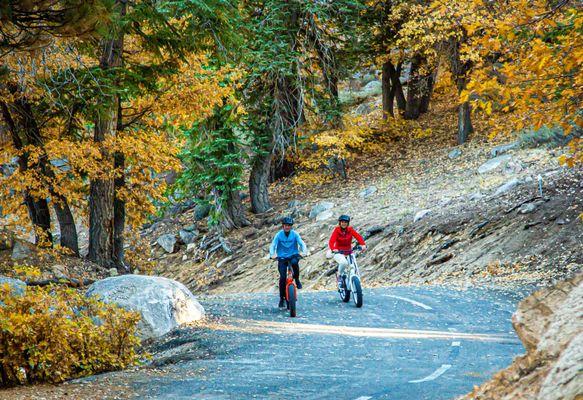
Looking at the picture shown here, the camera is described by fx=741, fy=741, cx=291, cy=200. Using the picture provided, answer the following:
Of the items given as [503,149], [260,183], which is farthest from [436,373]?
[260,183]

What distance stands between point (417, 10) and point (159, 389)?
876 inches

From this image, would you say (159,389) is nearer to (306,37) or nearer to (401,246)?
(401,246)

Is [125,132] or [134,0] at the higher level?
[134,0]

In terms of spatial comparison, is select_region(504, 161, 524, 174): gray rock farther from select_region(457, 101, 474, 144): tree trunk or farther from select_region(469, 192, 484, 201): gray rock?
select_region(457, 101, 474, 144): tree trunk

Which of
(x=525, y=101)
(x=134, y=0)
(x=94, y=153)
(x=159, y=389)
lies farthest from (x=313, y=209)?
(x=159, y=389)

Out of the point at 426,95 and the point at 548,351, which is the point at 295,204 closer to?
the point at 426,95

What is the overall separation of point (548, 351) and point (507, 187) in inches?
712

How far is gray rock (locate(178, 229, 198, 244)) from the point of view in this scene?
109 feet

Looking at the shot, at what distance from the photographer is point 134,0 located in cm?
1570

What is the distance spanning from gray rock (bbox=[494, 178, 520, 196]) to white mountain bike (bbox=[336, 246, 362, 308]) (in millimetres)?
8692

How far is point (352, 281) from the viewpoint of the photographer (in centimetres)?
1534

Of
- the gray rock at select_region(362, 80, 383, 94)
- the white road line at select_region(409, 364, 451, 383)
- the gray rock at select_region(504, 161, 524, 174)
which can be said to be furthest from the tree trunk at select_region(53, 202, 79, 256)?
the gray rock at select_region(362, 80, 383, 94)

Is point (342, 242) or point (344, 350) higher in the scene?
point (342, 242)

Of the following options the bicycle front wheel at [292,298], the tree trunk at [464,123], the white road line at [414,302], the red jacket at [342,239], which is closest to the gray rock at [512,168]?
the tree trunk at [464,123]
